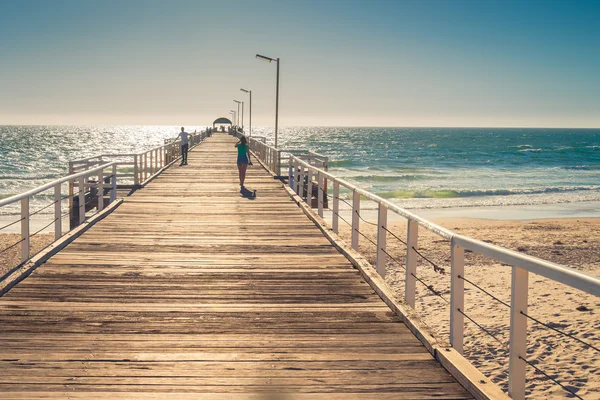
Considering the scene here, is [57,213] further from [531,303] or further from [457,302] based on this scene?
[531,303]

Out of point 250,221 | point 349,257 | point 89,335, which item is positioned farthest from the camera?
point 250,221

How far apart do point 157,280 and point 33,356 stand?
2456 mm

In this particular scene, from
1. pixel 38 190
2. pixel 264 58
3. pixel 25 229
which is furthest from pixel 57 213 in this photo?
pixel 264 58

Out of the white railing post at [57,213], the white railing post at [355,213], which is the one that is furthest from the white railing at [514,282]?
the white railing post at [57,213]

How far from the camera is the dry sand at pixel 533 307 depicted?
8.90m

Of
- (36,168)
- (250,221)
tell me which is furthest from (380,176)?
(250,221)

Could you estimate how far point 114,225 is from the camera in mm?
10508

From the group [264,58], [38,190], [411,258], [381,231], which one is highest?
[264,58]

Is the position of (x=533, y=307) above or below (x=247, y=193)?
below

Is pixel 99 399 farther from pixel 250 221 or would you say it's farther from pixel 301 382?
pixel 250 221

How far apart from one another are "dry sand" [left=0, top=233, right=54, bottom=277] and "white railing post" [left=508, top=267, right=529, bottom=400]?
15013 millimetres

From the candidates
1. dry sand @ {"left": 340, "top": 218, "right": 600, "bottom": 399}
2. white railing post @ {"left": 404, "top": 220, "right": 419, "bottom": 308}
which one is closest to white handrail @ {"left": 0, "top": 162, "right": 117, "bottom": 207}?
white railing post @ {"left": 404, "top": 220, "right": 419, "bottom": 308}

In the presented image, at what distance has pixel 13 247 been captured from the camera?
67.9 feet

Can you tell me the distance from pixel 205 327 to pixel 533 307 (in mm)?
8805
